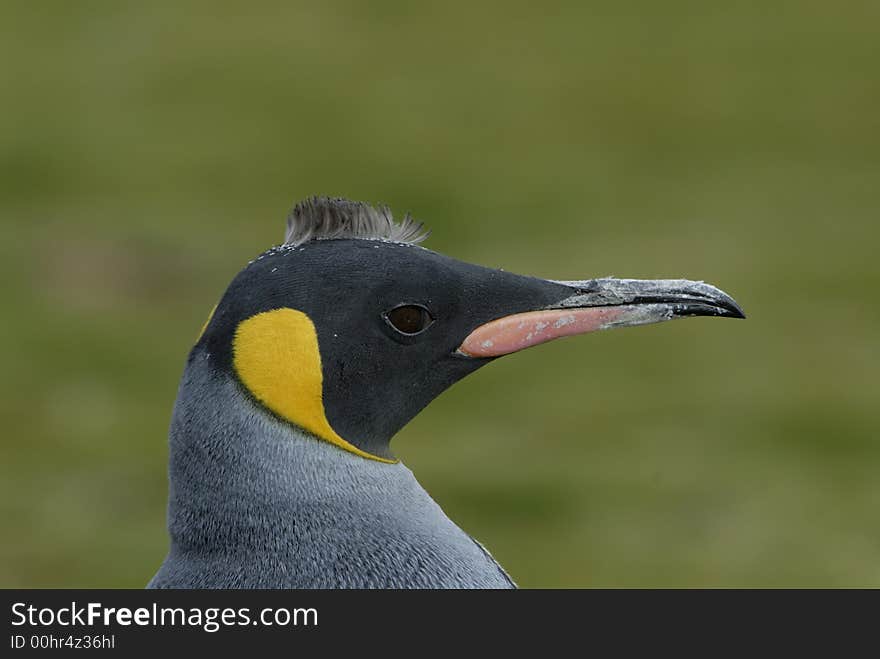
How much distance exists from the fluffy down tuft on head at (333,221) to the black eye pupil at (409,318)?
8 cm

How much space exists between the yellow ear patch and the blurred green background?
3541 millimetres

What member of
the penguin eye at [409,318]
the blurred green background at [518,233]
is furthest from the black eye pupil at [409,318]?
the blurred green background at [518,233]

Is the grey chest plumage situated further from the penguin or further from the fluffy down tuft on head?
the fluffy down tuft on head

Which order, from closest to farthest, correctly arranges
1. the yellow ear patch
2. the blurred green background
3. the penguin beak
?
the yellow ear patch
the penguin beak
the blurred green background

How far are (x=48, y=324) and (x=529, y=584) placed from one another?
3018 mm

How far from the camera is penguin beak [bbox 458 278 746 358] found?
1607mm

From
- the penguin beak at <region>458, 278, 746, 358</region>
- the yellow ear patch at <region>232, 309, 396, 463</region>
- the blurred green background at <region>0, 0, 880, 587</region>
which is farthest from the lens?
the blurred green background at <region>0, 0, 880, 587</region>

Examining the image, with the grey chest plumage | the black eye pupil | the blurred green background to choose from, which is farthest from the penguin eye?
the blurred green background

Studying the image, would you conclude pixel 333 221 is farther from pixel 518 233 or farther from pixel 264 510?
pixel 518 233

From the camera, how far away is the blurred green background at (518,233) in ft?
18.4

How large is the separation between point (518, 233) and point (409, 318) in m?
6.67

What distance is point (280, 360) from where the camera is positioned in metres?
1.50

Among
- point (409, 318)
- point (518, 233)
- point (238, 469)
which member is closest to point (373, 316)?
point (409, 318)
